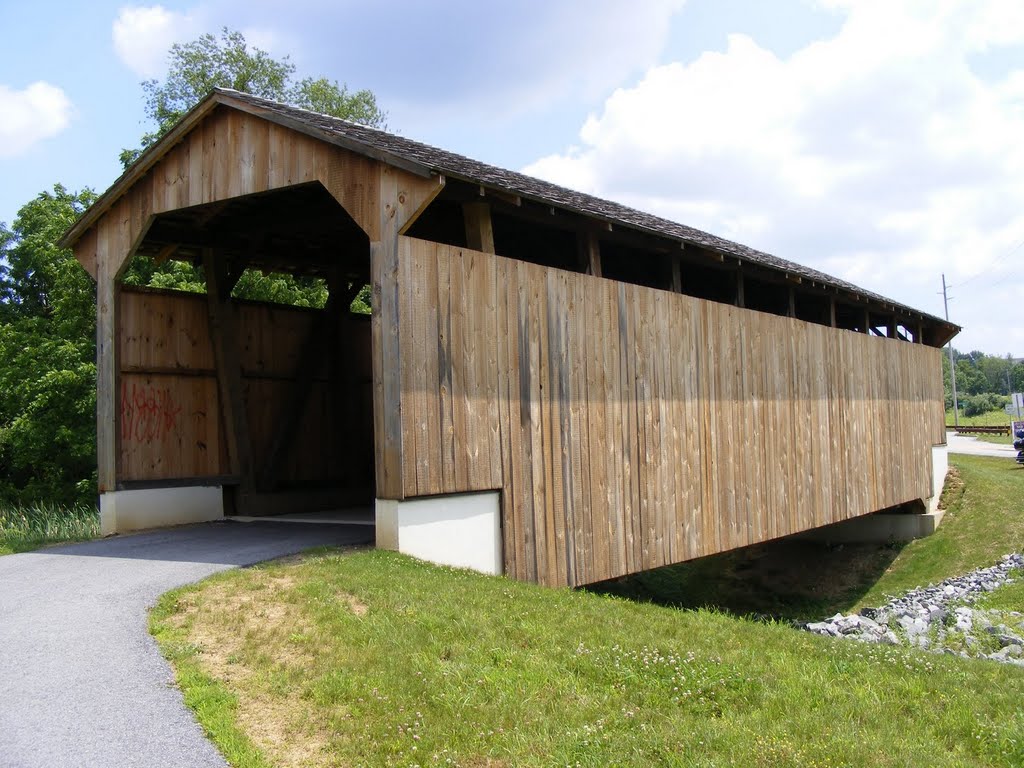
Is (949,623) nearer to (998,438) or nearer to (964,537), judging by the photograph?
(964,537)

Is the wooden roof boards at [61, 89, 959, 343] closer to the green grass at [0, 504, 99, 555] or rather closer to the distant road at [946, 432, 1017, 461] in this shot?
the green grass at [0, 504, 99, 555]

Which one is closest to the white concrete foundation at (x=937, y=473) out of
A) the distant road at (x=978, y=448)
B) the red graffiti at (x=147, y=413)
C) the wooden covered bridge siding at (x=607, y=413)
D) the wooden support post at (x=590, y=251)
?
the wooden covered bridge siding at (x=607, y=413)

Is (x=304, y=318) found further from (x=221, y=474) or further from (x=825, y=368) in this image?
(x=825, y=368)

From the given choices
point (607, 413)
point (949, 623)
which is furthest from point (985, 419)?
point (607, 413)

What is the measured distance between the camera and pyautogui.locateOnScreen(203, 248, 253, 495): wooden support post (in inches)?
491

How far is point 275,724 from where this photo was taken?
4844 mm

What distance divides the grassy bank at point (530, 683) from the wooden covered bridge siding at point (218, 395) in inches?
195

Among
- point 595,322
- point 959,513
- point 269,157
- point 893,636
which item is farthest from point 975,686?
point 959,513

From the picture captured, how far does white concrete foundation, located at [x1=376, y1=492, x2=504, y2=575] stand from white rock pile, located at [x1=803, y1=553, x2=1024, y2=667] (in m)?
3.27

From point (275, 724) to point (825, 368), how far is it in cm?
1310

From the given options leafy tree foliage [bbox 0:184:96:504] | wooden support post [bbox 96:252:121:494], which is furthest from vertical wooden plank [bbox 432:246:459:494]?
leafy tree foliage [bbox 0:184:96:504]

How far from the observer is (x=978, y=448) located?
35.9 m

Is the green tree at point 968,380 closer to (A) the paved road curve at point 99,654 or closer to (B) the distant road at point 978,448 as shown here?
(B) the distant road at point 978,448

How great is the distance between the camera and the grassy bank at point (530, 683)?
4602mm
